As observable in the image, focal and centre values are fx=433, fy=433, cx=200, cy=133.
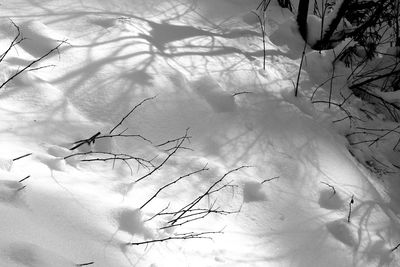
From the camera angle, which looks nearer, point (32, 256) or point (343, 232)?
point (32, 256)

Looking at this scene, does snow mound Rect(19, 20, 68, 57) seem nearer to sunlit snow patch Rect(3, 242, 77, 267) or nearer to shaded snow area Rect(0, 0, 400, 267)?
shaded snow area Rect(0, 0, 400, 267)

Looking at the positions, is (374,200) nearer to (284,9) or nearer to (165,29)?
(165,29)

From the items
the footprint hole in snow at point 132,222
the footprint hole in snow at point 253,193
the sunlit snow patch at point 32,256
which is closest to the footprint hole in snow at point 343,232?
the footprint hole in snow at point 253,193

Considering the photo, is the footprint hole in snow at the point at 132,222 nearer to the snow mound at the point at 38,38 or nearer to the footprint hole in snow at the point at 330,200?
the footprint hole in snow at the point at 330,200

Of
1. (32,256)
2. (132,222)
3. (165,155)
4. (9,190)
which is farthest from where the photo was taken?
(165,155)

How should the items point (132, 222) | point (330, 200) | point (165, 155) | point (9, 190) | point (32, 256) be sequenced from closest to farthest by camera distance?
point (32, 256)
point (9, 190)
point (132, 222)
point (165, 155)
point (330, 200)

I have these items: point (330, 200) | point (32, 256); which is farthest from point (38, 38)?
point (330, 200)

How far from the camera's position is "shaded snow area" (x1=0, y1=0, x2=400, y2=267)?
182cm

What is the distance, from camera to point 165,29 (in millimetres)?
→ 3797

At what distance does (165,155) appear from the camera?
8.45 ft

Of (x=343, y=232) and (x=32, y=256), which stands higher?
(x=32, y=256)

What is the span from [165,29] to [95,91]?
1262 millimetres

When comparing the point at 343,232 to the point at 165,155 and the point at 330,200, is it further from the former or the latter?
the point at 165,155

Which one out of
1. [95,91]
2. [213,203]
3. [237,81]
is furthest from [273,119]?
[95,91]
